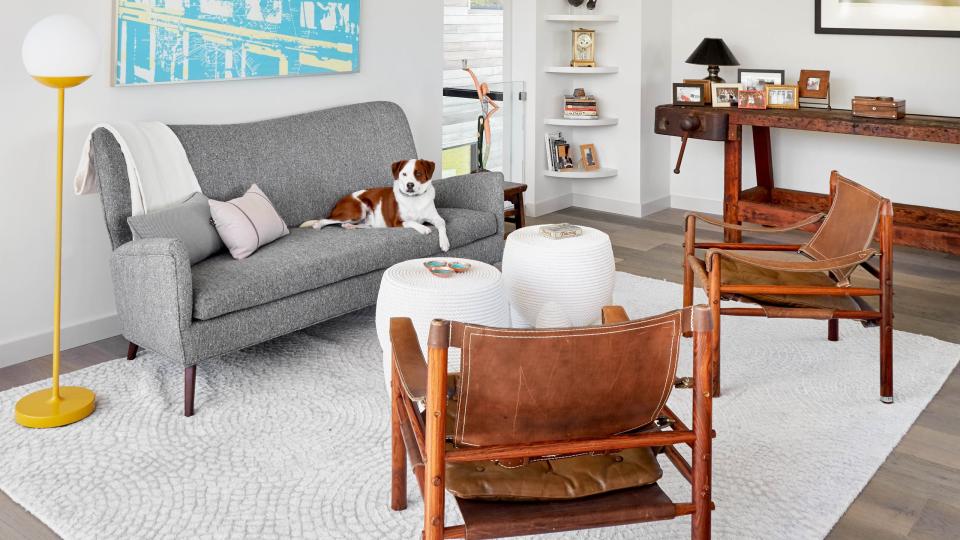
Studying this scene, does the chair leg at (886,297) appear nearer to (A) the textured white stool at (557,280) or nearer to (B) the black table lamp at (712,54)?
(A) the textured white stool at (557,280)

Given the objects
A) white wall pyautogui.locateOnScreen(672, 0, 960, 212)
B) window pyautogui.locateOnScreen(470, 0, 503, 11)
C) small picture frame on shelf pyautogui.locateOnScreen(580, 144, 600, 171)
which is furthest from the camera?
small picture frame on shelf pyautogui.locateOnScreen(580, 144, 600, 171)

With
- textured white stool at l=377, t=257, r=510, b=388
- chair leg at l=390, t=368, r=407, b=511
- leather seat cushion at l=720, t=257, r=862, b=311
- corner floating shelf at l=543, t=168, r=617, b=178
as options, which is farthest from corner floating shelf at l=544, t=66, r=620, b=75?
chair leg at l=390, t=368, r=407, b=511

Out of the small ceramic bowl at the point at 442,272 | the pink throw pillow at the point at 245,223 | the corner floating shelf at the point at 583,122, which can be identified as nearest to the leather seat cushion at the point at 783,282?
the small ceramic bowl at the point at 442,272

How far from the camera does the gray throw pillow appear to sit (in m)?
3.18

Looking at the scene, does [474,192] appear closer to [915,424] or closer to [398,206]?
[398,206]

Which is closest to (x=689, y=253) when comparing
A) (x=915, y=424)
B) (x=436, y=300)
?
(x=915, y=424)

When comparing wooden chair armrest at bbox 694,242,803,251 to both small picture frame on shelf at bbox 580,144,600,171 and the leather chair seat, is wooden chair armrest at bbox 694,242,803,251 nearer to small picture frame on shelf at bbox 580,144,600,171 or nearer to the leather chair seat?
the leather chair seat

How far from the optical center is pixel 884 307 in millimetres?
3049

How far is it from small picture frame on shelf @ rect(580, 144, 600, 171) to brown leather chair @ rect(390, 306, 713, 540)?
13.8ft

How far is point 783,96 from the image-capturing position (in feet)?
16.7

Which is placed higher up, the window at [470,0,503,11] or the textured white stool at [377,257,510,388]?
the window at [470,0,503,11]

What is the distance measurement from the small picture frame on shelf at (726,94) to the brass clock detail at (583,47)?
0.83m

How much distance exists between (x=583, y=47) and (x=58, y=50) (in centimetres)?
362

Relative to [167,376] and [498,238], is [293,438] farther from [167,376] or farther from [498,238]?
[498,238]
